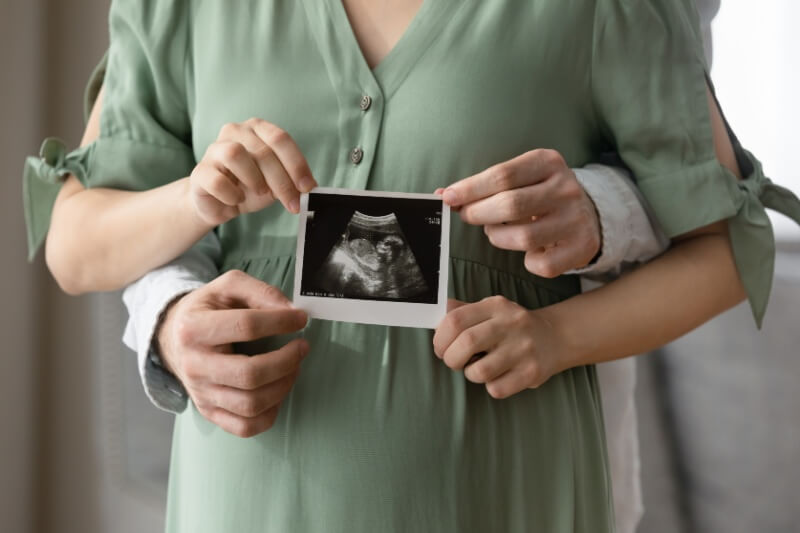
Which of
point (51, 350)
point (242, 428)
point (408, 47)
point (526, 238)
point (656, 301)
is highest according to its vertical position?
point (408, 47)

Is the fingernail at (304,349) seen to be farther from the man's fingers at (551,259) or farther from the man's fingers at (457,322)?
the man's fingers at (551,259)

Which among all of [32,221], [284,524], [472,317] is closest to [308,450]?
[284,524]

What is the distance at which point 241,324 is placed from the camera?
0.79 meters

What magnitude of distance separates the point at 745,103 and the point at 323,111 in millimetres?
990

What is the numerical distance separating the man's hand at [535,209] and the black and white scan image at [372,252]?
0.04 m

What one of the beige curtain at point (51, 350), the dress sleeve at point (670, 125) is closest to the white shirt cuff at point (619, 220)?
the dress sleeve at point (670, 125)

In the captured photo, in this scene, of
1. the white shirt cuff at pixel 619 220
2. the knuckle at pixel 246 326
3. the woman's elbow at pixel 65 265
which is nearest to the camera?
the knuckle at pixel 246 326

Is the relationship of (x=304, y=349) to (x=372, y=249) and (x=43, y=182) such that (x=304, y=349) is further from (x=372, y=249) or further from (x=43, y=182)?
(x=43, y=182)

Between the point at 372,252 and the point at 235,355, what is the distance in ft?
0.59

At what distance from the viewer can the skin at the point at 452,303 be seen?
805 millimetres

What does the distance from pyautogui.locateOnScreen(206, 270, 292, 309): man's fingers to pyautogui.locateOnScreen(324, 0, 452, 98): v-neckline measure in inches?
10.3

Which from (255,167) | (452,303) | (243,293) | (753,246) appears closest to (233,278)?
(243,293)

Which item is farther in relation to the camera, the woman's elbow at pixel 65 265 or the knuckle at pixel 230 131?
the woman's elbow at pixel 65 265

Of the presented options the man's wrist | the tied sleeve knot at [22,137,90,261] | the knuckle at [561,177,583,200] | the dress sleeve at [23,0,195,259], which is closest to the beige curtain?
the tied sleeve knot at [22,137,90,261]
